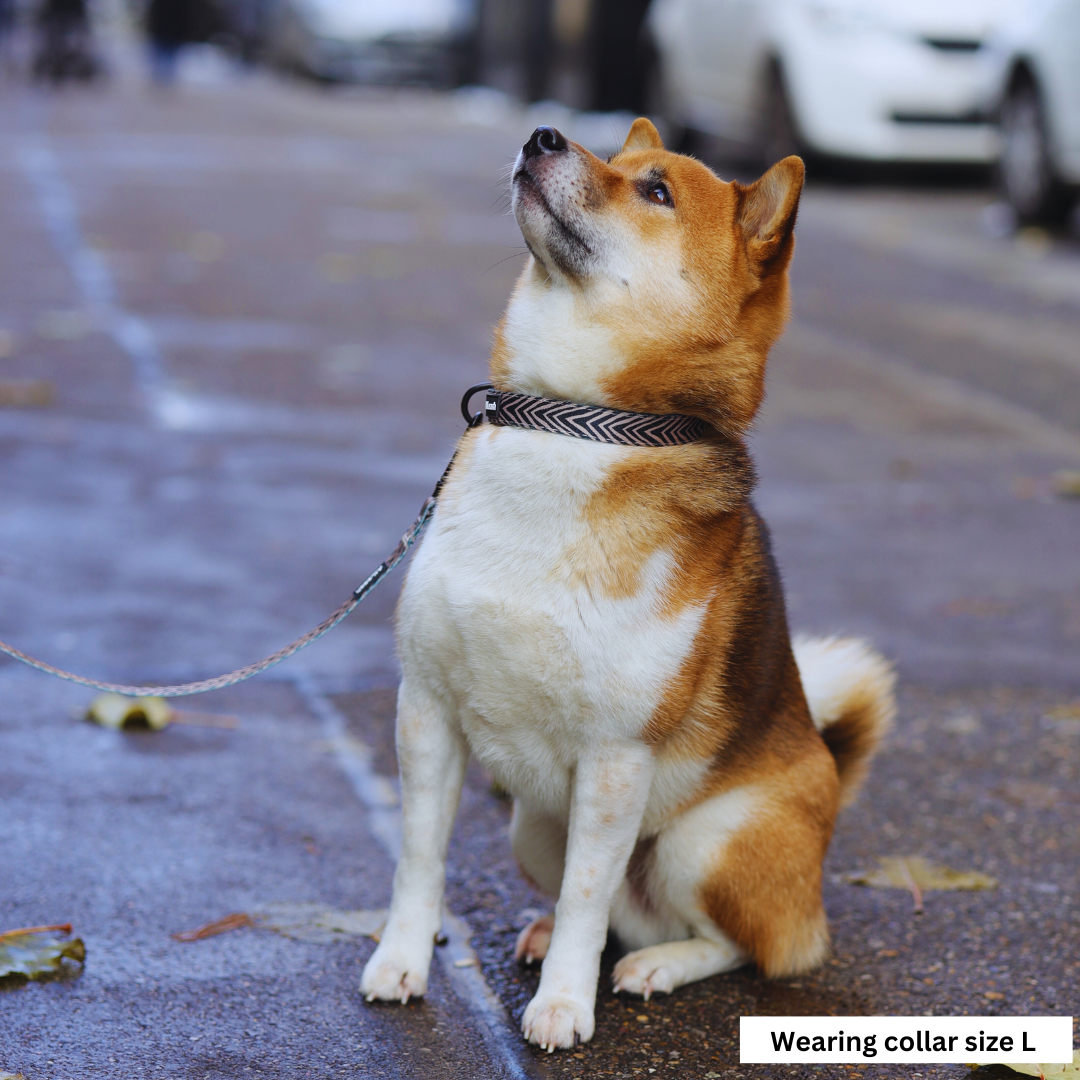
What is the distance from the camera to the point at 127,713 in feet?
12.8

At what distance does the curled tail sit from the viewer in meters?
3.17

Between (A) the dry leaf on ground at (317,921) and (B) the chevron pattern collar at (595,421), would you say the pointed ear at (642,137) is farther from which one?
(A) the dry leaf on ground at (317,921)

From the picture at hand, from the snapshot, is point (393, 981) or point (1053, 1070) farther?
point (393, 981)

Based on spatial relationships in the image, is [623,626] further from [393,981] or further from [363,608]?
[363,608]

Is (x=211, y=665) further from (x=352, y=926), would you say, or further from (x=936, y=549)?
(x=936, y=549)

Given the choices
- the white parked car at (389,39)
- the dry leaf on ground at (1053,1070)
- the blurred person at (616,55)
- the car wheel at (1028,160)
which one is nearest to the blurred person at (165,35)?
the white parked car at (389,39)

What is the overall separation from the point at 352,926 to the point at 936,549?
325 cm

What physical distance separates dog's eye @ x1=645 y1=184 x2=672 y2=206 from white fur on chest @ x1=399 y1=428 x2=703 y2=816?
49cm

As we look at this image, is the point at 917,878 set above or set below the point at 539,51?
above

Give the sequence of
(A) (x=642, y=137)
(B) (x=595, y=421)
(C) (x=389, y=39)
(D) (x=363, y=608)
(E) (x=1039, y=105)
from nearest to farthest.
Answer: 1. (B) (x=595, y=421)
2. (A) (x=642, y=137)
3. (D) (x=363, y=608)
4. (E) (x=1039, y=105)
5. (C) (x=389, y=39)

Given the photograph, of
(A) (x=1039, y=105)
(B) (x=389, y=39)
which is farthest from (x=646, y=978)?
(B) (x=389, y=39)

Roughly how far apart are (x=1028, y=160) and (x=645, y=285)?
8984 mm

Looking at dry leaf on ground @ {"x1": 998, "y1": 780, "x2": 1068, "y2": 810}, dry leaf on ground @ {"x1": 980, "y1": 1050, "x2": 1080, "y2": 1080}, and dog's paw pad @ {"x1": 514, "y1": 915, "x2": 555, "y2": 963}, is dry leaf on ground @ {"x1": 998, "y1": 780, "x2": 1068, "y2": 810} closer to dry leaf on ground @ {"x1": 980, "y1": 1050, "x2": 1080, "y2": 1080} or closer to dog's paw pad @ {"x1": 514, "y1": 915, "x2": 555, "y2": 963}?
dry leaf on ground @ {"x1": 980, "y1": 1050, "x2": 1080, "y2": 1080}

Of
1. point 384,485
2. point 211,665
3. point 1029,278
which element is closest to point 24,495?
point 384,485
